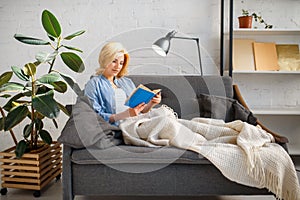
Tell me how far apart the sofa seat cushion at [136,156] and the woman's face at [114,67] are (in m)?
0.67

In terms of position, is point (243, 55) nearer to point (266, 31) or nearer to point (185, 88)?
point (266, 31)

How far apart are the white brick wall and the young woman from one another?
0.88m

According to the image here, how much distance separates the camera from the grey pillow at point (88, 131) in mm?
2299

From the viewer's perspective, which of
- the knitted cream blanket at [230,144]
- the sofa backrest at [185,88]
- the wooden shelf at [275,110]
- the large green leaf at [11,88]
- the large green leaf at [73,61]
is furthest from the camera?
the wooden shelf at [275,110]

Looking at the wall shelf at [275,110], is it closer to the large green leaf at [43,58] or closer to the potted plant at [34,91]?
the potted plant at [34,91]

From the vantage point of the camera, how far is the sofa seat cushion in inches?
89.4

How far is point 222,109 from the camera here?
290 centimetres

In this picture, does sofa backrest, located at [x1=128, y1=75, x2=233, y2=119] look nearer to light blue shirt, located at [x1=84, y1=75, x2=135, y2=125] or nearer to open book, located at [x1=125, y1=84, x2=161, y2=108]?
light blue shirt, located at [x1=84, y1=75, x2=135, y2=125]

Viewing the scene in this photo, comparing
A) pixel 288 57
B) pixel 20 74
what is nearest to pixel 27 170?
pixel 20 74

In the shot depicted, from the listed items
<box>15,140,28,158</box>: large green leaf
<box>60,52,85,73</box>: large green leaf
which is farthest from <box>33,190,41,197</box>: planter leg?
<box>60,52,85,73</box>: large green leaf

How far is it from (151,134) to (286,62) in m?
1.72

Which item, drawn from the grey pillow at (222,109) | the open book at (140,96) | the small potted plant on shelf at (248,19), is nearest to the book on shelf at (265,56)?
the small potted plant on shelf at (248,19)

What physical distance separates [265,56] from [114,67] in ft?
4.77

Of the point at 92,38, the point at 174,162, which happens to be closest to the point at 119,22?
the point at 92,38
